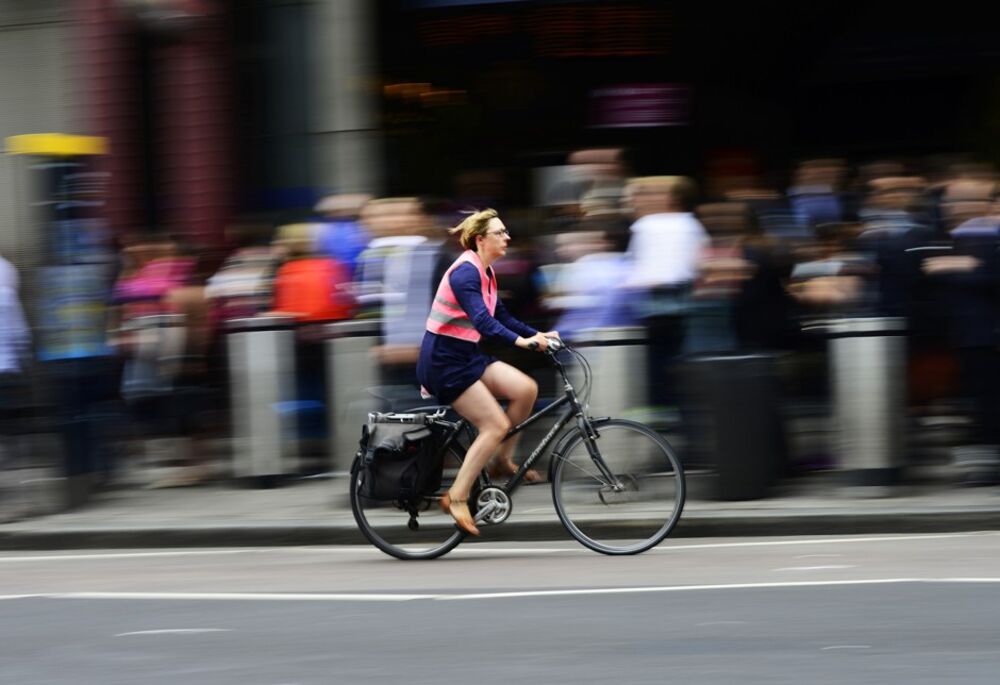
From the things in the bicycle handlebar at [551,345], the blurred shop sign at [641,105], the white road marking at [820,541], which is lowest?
the white road marking at [820,541]

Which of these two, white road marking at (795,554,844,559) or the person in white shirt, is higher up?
the person in white shirt

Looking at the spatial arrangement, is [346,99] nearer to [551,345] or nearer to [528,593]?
[551,345]

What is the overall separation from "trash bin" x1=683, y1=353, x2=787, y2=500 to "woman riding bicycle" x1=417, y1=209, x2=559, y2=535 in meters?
1.53

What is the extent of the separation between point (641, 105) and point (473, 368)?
7.06 m

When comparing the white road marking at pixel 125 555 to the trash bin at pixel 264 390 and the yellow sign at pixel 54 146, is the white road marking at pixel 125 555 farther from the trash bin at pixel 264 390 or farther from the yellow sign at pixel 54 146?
the yellow sign at pixel 54 146

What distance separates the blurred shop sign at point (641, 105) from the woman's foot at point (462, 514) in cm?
704

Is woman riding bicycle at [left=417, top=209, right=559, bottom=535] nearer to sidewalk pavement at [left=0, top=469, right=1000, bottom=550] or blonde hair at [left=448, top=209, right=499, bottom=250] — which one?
blonde hair at [left=448, top=209, right=499, bottom=250]

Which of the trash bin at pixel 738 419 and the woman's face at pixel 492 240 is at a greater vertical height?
the woman's face at pixel 492 240

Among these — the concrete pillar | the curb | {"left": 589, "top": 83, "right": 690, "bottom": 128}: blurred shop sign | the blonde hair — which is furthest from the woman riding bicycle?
{"left": 589, "top": 83, "right": 690, "bottom": 128}: blurred shop sign

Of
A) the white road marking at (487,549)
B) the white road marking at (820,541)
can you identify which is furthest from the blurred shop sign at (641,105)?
the white road marking at (820,541)

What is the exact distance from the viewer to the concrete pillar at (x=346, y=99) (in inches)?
553

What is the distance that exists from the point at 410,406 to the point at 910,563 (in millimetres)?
3372

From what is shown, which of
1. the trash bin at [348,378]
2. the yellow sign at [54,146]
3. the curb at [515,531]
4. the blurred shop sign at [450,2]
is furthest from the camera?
the blurred shop sign at [450,2]

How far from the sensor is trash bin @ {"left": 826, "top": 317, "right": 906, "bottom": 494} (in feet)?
30.3
